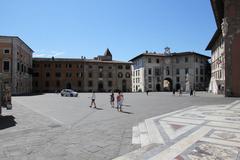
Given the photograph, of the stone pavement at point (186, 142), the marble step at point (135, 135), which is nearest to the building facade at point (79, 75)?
the marble step at point (135, 135)

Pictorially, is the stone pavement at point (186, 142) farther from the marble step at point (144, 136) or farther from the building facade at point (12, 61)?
the building facade at point (12, 61)

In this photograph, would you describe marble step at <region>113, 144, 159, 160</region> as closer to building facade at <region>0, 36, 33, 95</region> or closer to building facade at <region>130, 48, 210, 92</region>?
building facade at <region>0, 36, 33, 95</region>

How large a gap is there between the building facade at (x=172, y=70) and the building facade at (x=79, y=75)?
231 inches

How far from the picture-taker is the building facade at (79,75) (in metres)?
67.9

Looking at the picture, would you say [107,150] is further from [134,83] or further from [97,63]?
[134,83]

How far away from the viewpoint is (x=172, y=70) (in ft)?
247

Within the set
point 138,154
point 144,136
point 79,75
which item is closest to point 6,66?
point 79,75

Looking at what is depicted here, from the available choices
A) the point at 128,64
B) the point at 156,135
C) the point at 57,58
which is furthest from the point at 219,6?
the point at 57,58

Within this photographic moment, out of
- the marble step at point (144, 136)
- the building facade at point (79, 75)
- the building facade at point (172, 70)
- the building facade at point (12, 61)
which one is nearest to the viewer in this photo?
the marble step at point (144, 136)

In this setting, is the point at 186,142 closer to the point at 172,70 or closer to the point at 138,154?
the point at 138,154

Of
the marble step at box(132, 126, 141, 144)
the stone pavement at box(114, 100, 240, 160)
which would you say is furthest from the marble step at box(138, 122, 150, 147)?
the marble step at box(132, 126, 141, 144)

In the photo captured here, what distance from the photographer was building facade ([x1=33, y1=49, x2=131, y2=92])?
2672 inches

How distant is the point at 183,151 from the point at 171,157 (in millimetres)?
607

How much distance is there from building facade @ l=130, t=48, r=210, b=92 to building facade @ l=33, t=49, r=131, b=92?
5.87 meters
